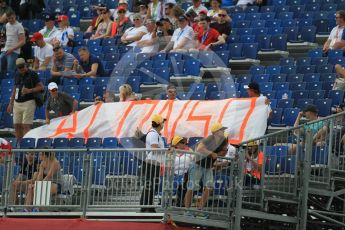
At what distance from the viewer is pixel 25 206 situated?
19.8 metres

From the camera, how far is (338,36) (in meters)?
24.2

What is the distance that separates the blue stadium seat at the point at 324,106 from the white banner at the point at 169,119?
969mm

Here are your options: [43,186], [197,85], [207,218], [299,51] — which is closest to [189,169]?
[207,218]

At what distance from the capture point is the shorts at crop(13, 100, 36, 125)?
81.0 ft

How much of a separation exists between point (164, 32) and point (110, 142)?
511 cm

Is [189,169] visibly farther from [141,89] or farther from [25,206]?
[141,89]

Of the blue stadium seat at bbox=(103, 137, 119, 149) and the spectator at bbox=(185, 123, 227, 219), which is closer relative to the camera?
the spectator at bbox=(185, 123, 227, 219)

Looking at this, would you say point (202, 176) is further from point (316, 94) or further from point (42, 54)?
point (42, 54)

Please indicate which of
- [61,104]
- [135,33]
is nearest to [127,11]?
[135,33]

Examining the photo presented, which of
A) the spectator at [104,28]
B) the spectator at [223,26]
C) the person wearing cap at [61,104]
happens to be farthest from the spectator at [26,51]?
the spectator at [223,26]

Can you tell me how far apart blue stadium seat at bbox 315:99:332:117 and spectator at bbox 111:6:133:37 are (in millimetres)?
7392

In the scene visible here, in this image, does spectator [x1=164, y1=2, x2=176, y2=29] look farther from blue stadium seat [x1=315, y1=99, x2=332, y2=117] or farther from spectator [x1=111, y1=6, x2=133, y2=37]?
blue stadium seat [x1=315, y1=99, x2=332, y2=117]

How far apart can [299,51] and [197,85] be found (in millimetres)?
2662

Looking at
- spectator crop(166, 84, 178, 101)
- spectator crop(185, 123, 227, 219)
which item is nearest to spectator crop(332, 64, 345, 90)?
spectator crop(166, 84, 178, 101)
